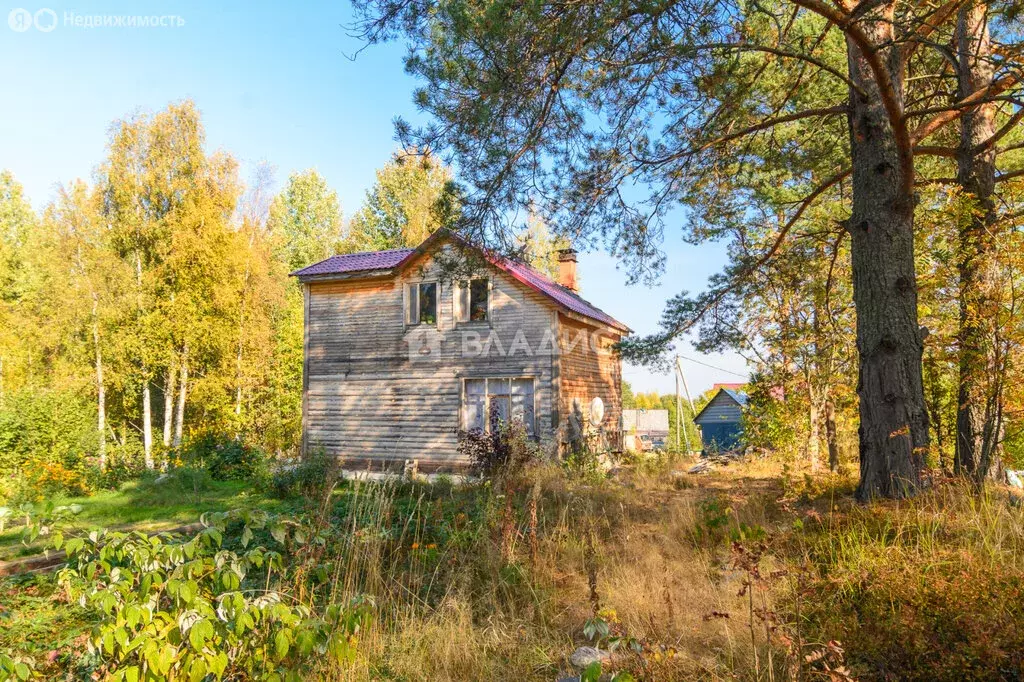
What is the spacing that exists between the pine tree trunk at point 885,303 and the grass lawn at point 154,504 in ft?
23.4

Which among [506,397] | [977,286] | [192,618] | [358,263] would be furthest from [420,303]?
[192,618]

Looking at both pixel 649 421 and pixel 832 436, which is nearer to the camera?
pixel 832 436

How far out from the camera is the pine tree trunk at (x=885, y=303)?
5410 millimetres

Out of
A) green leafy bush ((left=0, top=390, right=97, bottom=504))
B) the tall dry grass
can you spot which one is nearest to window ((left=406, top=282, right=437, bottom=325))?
green leafy bush ((left=0, top=390, right=97, bottom=504))

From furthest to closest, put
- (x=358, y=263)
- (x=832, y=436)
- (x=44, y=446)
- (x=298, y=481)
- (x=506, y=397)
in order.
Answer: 1. (x=358, y=263)
2. (x=506, y=397)
3. (x=44, y=446)
4. (x=832, y=436)
5. (x=298, y=481)

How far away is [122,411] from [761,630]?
23141mm

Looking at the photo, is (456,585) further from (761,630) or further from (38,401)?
(38,401)

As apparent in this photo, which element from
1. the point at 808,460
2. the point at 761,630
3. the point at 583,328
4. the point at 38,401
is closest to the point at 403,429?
the point at 583,328

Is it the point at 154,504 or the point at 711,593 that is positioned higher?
the point at 711,593

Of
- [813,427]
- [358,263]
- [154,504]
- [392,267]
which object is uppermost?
[358,263]

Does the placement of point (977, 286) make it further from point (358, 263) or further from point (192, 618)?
point (358, 263)

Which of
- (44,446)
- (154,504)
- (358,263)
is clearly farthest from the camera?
(358,263)

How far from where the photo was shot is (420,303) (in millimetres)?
14656

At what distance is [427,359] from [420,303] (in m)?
1.42
